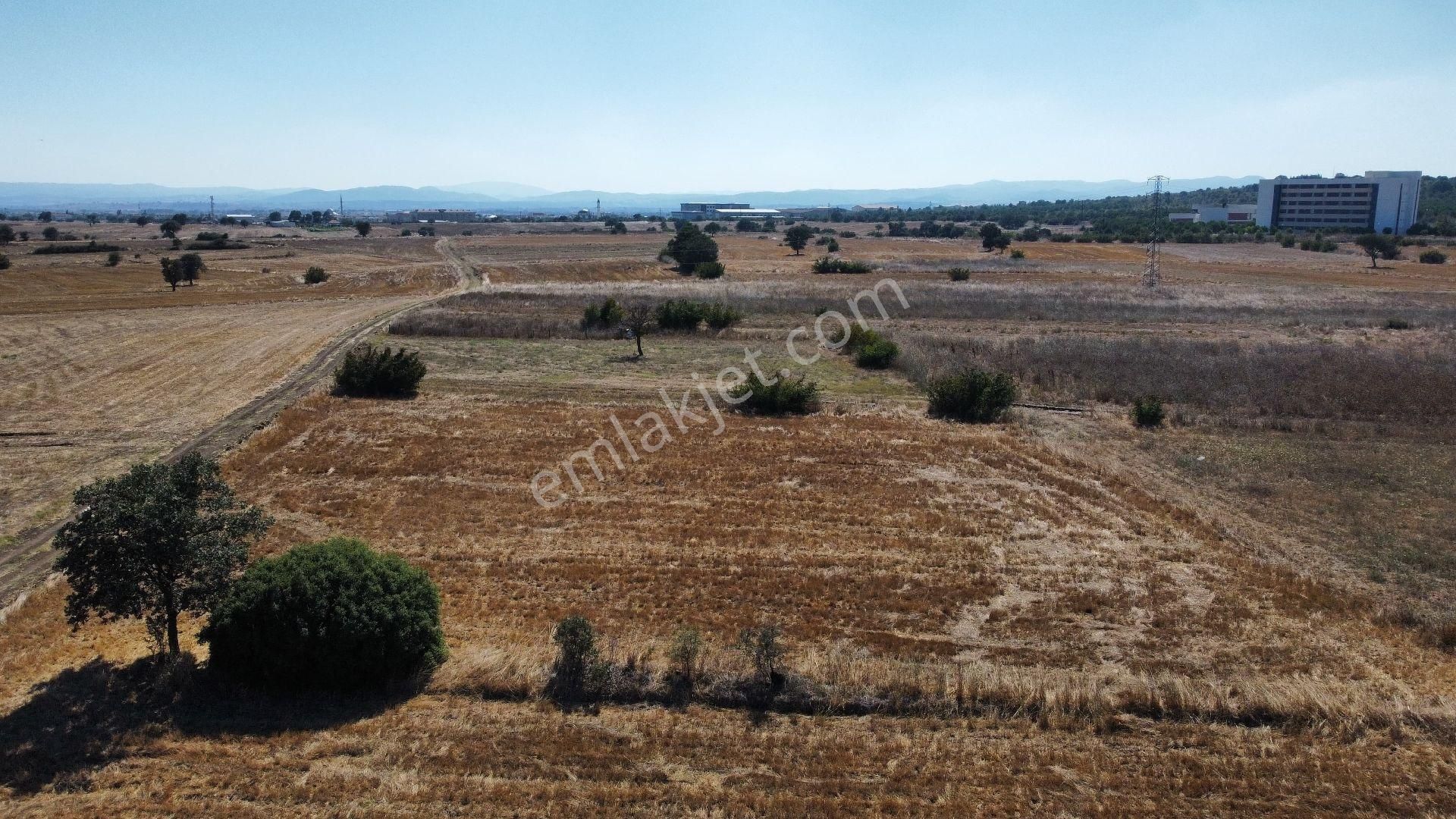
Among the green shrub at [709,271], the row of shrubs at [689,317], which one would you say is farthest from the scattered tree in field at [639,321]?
the green shrub at [709,271]

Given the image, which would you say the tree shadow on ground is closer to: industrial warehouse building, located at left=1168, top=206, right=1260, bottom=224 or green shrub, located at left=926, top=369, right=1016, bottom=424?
green shrub, located at left=926, top=369, right=1016, bottom=424

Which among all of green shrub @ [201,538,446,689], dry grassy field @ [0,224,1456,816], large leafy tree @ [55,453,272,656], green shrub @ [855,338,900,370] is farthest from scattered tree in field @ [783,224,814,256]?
large leafy tree @ [55,453,272,656]

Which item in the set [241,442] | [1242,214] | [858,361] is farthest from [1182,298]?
[1242,214]

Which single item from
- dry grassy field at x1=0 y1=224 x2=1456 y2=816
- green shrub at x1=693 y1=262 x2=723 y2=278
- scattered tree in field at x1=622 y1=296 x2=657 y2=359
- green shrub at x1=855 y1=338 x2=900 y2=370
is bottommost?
dry grassy field at x1=0 y1=224 x2=1456 y2=816

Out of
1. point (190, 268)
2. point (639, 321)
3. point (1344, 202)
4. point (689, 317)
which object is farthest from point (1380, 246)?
point (190, 268)

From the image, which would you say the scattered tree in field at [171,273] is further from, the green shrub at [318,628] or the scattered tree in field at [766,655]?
the scattered tree in field at [766,655]

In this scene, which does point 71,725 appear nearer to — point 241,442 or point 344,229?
point 241,442

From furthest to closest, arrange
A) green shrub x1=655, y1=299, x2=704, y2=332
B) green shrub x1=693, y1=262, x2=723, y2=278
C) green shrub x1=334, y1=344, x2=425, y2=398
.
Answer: green shrub x1=693, y1=262, x2=723, y2=278, green shrub x1=655, y1=299, x2=704, y2=332, green shrub x1=334, y1=344, x2=425, y2=398

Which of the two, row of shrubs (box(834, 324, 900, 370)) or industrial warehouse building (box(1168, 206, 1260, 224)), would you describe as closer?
row of shrubs (box(834, 324, 900, 370))
